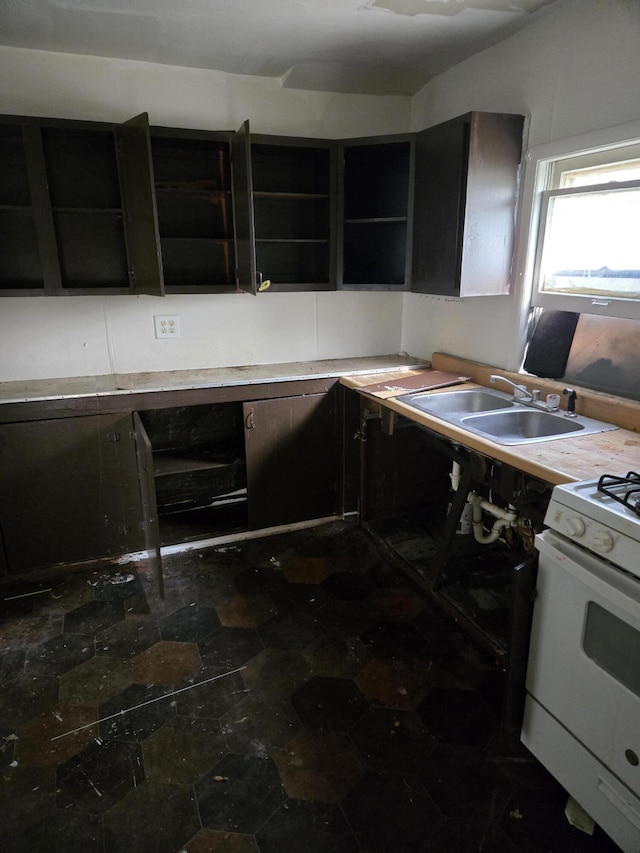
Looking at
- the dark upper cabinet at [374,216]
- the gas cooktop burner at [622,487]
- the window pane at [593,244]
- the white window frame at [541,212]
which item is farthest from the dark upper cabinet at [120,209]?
the gas cooktop burner at [622,487]

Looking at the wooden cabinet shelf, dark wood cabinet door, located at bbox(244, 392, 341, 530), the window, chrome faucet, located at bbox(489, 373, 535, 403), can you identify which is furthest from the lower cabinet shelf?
the window

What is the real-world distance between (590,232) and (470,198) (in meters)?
0.52

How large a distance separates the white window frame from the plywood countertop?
341 mm

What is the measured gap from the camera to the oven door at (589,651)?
1.25 meters

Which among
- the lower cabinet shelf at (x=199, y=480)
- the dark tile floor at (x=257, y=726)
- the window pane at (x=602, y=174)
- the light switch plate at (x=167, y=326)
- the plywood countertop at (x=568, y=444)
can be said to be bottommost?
the dark tile floor at (x=257, y=726)

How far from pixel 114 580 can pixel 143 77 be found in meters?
2.52

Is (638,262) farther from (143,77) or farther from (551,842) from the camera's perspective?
(143,77)

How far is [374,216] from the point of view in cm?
313

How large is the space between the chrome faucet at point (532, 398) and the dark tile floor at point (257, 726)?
1.01m

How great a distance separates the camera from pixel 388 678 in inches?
77.5

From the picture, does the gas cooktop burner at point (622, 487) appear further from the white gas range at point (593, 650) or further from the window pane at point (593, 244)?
the window pane at point (593, 244)

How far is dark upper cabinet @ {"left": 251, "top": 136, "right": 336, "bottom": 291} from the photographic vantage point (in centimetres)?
285

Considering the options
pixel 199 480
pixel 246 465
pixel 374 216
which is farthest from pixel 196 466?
pixel 374 216

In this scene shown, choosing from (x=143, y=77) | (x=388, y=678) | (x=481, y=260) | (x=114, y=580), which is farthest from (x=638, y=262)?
(x=114, y=580)
